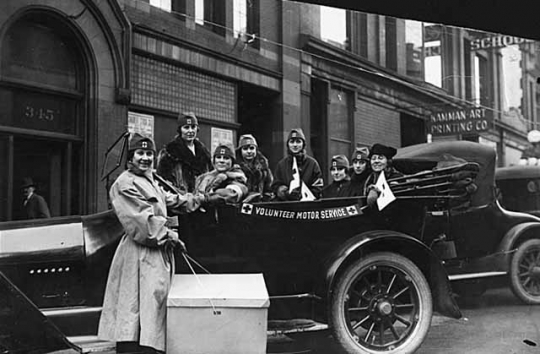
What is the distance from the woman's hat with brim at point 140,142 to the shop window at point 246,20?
0.63 m

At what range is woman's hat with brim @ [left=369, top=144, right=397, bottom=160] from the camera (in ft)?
9.33

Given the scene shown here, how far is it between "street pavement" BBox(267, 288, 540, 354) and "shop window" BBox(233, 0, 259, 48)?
1.36 m

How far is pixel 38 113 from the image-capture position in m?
2.12

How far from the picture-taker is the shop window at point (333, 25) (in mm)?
2791

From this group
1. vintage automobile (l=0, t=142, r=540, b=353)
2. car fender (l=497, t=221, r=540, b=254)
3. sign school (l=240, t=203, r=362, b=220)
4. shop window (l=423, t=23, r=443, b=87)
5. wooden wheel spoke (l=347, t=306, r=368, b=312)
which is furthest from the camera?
shop window (l=423, t=23, r=443, b=87)

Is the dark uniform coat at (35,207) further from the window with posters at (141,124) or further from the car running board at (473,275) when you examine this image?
the car running board at (473,275)

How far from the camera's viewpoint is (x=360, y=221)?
2.73m

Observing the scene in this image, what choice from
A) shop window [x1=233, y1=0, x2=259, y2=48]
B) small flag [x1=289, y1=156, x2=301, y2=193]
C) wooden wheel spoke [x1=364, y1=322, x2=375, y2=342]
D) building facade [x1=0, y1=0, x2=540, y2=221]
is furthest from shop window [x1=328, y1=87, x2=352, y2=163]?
wooden wheel spoke [x1=364, y1=322, x2=375, y2=342]

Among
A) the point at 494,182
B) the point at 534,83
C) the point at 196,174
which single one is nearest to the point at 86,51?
the point at 196,174

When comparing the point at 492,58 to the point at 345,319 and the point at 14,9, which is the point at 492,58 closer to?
the point at 345,319

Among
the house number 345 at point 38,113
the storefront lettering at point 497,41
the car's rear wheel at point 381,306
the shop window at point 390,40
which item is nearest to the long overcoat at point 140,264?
the house number 345 at point 38,113

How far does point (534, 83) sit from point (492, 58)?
1.33ft

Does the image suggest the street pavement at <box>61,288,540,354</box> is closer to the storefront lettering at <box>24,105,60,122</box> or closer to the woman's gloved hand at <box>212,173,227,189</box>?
the woman's gloved hand at <box>212,173,227,189</box>

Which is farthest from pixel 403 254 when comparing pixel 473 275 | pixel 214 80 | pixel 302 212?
pixel 214 80
